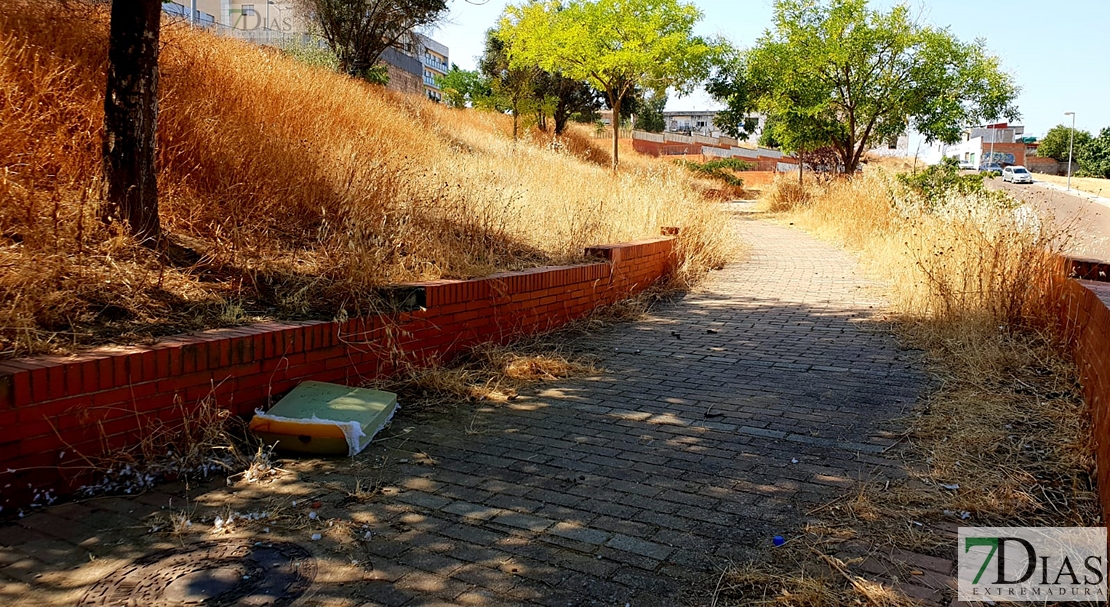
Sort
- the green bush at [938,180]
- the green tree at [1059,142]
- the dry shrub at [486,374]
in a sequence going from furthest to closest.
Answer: the green tree at [1059,142], the green bush at [938,180], the dry shrub at [486,374]

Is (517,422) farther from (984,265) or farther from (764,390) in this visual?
(984,265)

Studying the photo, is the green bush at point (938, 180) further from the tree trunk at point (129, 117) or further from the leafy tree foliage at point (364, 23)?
the tree trunk at point (129, 117)

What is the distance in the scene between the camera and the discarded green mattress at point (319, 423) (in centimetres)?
364

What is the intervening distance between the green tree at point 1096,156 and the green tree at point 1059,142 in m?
1.71

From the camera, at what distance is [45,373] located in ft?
9.89

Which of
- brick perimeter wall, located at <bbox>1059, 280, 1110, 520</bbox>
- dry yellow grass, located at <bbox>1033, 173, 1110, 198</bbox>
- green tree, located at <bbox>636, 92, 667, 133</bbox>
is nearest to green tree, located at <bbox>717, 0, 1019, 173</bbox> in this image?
brick perimeter wall, located at <bbox>1059, 280, 1110, 520</bbox>

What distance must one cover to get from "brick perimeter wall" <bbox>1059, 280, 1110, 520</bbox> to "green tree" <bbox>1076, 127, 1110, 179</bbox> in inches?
3453

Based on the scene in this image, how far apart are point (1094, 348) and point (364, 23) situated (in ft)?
56.7

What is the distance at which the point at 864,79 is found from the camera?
21.8 m

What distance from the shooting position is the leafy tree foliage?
57.1 feet

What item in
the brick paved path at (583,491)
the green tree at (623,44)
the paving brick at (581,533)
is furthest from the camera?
the green tree at (623,44)

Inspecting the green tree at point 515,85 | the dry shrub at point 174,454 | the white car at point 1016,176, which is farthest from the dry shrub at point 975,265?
the white car at point 1016,176

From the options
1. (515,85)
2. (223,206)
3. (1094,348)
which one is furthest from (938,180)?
(515,85)

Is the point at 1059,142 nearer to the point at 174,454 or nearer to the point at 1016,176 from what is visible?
the point at 1016,176
